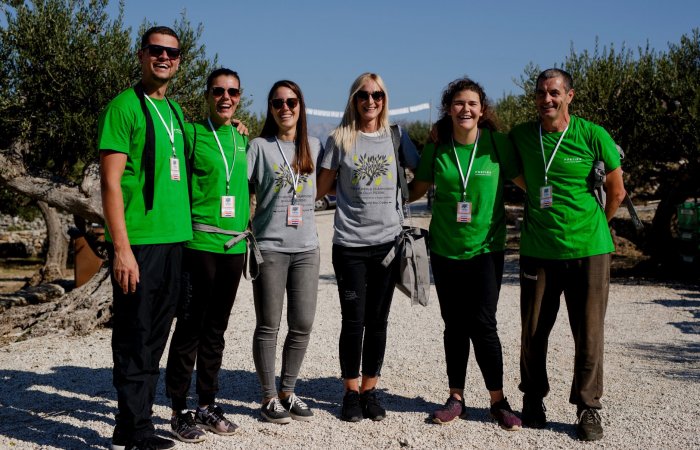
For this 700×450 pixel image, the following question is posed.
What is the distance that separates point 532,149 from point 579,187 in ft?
1.28

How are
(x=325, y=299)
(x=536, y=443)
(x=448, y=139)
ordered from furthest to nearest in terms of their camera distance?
(x=325, y=299), (x=448, y=139), (x=536, y=443)

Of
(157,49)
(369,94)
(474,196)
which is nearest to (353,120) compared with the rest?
(369,94)

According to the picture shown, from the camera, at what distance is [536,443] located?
14.5 feet

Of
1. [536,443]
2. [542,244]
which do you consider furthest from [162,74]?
[536,443]

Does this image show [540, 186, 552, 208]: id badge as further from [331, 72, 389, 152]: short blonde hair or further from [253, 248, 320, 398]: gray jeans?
[253, 248, 320, 398]: gray jeans

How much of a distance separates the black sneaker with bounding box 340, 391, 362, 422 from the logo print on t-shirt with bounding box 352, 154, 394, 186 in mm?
1508

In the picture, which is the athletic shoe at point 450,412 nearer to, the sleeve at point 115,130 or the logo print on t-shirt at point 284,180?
the logo print on t-shirt at point 284,180

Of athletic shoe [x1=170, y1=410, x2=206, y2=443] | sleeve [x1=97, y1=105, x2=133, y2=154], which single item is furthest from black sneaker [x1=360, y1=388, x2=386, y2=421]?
sleeve [x1=97, y1=105, x2=133, y2=154]

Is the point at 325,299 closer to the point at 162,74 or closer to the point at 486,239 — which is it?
the point at 486,239

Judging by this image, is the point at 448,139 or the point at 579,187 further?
the point at 448,139

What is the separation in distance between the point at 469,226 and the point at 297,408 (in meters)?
1.75

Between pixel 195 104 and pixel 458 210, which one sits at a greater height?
pixel 195 104

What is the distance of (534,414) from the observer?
4707 mm

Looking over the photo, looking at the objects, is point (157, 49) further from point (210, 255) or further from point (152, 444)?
point (152, 444)
